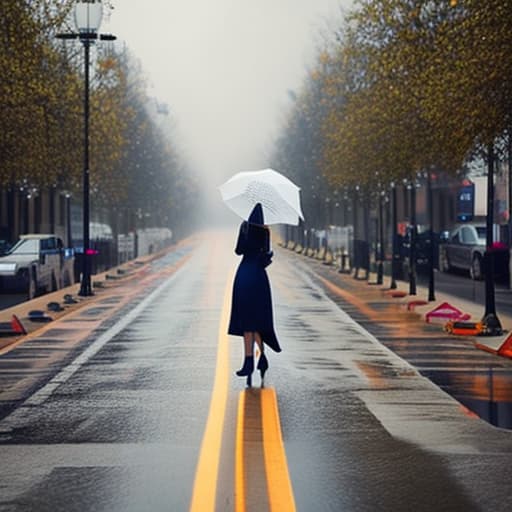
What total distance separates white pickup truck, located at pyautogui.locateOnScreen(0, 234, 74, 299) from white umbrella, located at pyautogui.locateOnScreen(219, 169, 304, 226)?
17.9 meters

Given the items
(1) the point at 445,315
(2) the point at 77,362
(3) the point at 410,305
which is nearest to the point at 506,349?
(1) the point at 445,315

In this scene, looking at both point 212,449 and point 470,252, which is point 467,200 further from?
point 212,449

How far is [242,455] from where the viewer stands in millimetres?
8477

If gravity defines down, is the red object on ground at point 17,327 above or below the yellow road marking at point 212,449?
above

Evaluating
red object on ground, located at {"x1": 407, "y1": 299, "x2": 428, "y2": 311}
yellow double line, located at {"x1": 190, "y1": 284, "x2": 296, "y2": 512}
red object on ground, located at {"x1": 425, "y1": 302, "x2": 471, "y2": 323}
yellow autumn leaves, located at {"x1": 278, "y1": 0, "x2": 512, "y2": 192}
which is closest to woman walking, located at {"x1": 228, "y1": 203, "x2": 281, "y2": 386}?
yellow double line, located at {"x1": 190, "y1": 284, "x2": 296, "y2": 512}

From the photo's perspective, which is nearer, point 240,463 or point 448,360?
point 240,463

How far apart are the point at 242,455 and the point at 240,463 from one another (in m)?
0.30

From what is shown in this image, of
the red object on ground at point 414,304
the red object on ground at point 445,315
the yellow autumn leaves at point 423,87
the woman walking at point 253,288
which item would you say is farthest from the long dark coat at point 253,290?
the red object on ground at point 414,304

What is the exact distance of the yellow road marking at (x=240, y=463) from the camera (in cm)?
701

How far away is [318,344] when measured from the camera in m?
17.3

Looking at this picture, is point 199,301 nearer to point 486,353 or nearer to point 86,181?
point 86,181

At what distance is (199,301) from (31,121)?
934 centimetres

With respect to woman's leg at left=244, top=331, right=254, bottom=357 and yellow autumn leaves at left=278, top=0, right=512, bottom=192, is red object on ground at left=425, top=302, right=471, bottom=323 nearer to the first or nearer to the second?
yellow autumn leaves at left=278, top=0, right=512, bottom=192

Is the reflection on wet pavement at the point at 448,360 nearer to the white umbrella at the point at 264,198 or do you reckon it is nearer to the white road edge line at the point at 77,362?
the white umbrella at the point at 264,198
